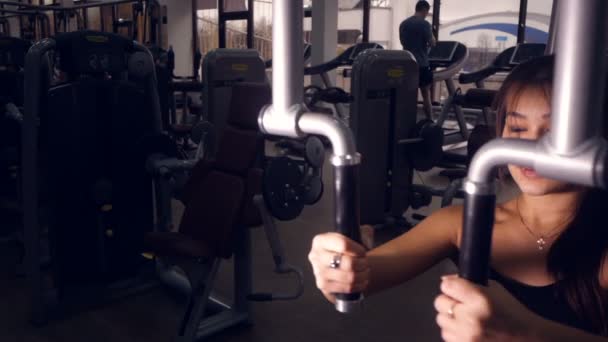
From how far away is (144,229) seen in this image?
2709 millimetres

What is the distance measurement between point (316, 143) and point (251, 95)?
0.31 meters

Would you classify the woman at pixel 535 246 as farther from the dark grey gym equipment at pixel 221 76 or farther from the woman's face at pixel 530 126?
the dark grey gym equipment at pixel 221 76

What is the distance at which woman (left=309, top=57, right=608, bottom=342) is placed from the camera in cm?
65

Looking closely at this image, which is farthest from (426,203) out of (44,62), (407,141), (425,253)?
(425,253)

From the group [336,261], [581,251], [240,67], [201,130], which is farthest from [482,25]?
[336,261]

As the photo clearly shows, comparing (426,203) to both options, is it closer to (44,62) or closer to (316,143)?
(316,143)

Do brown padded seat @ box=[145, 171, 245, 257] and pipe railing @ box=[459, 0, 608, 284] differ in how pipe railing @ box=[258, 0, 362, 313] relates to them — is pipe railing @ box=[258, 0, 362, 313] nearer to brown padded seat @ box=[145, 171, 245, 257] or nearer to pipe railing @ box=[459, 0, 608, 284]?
pipe railing @ box=[459, 0, 608, 284]

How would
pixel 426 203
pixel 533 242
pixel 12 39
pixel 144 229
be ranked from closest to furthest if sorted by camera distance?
pixel 533 242, pixel 144 229, pixel 426 203, pixel 12 39

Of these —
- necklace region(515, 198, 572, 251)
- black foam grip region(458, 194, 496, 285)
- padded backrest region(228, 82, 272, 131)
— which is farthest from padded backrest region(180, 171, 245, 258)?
black foam grip region(458, 194, 496, 285)

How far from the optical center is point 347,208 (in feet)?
1.22

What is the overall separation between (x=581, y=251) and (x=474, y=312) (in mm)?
567

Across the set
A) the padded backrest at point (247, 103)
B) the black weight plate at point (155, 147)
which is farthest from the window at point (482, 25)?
the padded backrest at point (247, 103)

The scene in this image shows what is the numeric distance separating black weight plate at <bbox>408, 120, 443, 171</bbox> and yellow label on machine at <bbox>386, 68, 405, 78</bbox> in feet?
1.06

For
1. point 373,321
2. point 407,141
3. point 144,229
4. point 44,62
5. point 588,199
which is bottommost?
point 373,321
